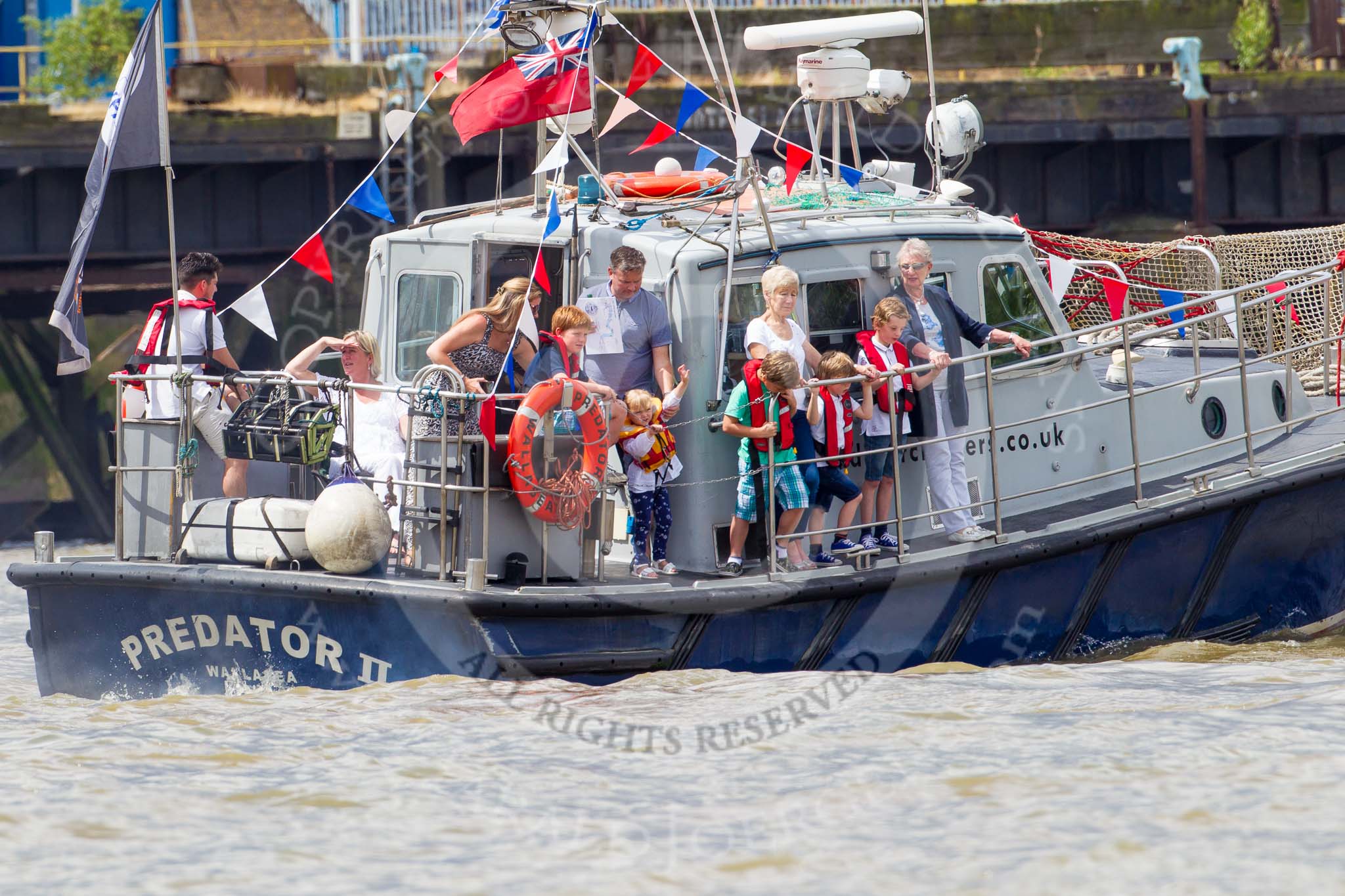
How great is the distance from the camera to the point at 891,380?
650 centimetres

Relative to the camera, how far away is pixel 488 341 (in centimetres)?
657

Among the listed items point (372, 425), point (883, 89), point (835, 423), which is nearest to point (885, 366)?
point (835, 423)

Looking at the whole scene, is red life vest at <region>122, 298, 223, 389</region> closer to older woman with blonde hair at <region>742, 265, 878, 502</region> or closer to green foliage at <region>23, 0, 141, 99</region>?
older woman with blonde hair at <region>742, 265, 878, 502</region>

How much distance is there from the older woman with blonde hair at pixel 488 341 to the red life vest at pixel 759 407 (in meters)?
0.96

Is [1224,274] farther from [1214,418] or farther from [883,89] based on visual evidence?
[883,89]

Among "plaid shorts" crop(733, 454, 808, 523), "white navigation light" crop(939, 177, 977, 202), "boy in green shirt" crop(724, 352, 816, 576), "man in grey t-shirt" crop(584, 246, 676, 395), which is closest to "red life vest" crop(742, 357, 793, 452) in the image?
"boy in green shirt" crop(724, 352, 816, 576)

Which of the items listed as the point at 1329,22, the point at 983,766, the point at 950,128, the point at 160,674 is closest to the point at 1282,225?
the point at 1329,22

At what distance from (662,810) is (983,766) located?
120cm

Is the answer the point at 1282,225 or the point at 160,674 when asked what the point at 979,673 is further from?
the point at 1282,225

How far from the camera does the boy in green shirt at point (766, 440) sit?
6.29 meters

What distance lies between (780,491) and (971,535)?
0.96 metres

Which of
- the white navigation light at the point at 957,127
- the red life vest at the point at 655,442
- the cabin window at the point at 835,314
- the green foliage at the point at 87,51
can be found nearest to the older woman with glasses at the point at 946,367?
the cabin window at the point at 835,314

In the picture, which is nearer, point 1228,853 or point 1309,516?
point 1228,853

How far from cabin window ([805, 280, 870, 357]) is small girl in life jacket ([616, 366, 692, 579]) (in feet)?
2.28
